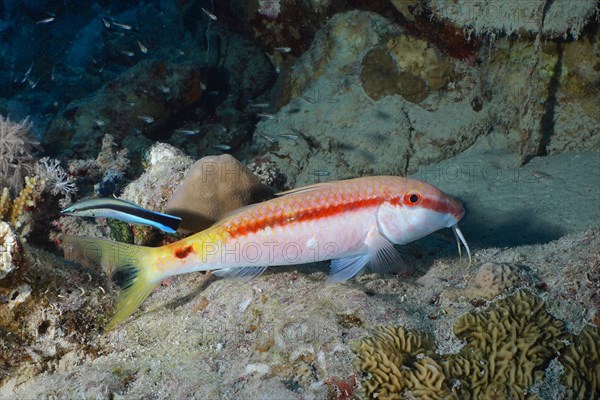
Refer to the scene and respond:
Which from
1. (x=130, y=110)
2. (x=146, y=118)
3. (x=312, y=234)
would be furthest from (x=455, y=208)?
(x=130, y=110)

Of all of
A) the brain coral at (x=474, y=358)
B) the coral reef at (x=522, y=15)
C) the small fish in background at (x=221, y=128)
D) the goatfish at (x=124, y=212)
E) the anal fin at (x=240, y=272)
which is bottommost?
the small fish in background at (x=221, y=128)

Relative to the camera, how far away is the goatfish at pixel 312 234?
2932 mm

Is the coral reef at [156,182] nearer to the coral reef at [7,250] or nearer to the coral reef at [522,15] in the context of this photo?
the coral reef at [7,250]

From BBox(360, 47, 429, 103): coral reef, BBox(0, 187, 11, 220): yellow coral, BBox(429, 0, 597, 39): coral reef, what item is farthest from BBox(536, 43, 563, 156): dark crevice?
BBox(0, 187, 11, 220): yellow coral

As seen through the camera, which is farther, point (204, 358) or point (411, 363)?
point (204, 358)

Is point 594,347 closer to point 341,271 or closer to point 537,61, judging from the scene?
point 341,271

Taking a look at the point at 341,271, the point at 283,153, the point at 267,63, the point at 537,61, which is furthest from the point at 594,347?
the point at 267,63

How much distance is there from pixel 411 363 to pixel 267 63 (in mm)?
10941

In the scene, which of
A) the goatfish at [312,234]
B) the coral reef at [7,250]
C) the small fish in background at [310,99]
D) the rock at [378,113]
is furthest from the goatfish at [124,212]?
the small fish in background at [310,99]

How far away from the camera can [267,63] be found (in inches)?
472

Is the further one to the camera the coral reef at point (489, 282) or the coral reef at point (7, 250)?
the coral reef at point (489, 282)

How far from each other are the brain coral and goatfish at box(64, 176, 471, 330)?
0.68 m

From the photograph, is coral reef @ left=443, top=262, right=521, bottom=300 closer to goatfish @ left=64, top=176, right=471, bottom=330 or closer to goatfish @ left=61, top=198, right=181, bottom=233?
goatfish @ left=64, top=176, right=471, bottom=330

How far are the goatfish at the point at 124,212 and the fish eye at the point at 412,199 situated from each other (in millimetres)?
1708
